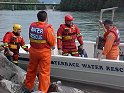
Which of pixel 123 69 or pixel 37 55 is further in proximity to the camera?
pixel 123 69

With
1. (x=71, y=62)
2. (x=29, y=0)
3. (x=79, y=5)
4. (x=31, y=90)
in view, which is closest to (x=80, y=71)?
(x=71, y=62)

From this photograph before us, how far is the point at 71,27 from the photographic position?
9070 millimetres

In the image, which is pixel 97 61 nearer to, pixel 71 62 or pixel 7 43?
pixel 71 62

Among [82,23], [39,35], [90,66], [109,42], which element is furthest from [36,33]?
[82,23]

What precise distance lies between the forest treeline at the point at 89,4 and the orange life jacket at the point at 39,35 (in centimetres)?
7378

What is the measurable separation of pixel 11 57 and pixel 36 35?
2218mm

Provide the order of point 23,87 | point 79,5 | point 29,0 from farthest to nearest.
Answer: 1. point 29,0
2. point 79,5
3. point 23,87

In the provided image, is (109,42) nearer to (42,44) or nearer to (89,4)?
(42,44)

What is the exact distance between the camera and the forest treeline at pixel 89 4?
8476 centimetres

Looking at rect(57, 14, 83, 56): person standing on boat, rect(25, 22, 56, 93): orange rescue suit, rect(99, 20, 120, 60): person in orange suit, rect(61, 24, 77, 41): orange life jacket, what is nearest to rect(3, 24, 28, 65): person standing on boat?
rect(57, 14, 83, 56): person standing on boat

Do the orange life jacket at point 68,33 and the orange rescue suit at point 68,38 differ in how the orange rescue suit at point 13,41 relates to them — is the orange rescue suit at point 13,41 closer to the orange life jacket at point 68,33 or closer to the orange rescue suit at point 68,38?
the orange rescue suit at point 68,38

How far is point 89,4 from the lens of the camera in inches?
3952

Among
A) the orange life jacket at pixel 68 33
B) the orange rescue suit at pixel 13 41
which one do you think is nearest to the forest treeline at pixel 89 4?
the orange life jacket at pixel 68 33

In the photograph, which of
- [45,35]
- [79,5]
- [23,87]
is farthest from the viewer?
[79,5]
